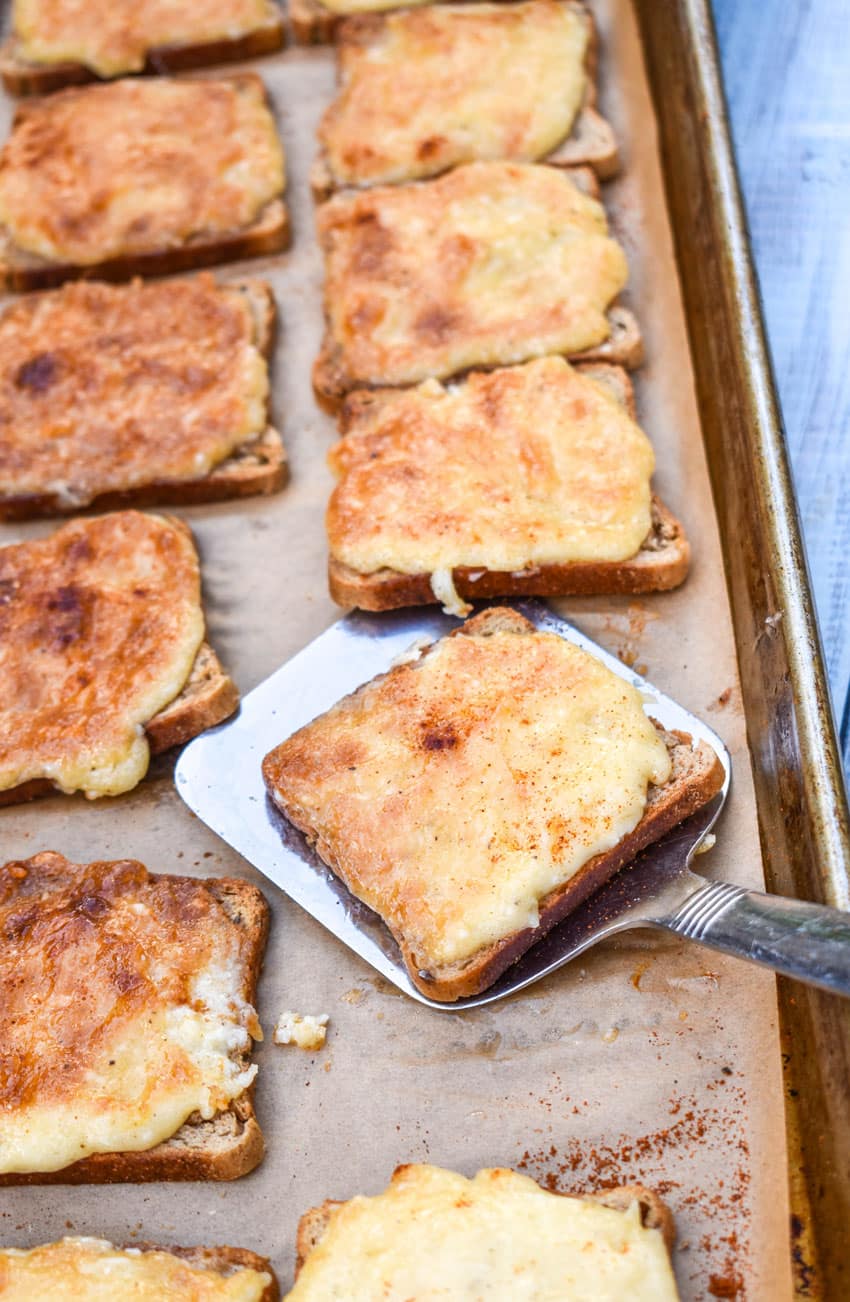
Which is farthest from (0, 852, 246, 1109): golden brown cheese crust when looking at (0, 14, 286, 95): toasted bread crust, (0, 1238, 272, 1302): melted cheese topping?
(0, 14, 286, 95): toasted bread crust

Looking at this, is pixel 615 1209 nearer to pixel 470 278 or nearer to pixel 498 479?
pixel 498 479

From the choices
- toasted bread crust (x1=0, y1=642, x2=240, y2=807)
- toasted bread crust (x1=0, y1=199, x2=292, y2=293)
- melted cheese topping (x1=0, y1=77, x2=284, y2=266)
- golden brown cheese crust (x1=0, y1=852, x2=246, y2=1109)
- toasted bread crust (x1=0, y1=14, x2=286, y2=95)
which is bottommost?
golden brown cheese crust (x1=0, y1=852, x2=246, y2=1109)

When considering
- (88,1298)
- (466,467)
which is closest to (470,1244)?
(88,1298)

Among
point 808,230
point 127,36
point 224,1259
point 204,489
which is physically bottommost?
point 224,1259

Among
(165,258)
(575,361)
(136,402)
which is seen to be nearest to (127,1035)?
(136,402)

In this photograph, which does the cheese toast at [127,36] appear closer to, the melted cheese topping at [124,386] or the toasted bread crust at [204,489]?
the melted cheese topping at [124,386]

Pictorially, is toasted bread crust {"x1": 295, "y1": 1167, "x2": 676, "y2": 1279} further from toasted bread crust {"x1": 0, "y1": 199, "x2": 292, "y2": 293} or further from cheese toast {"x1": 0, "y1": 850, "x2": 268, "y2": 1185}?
toasted bread crust {"x1": 0, "y1": 199, "x2": 292, "y2": 293}

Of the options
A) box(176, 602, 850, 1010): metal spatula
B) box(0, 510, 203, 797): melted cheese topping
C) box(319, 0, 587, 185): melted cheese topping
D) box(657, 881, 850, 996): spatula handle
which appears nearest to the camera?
box(657, 881, 850, 996): spatula handle
